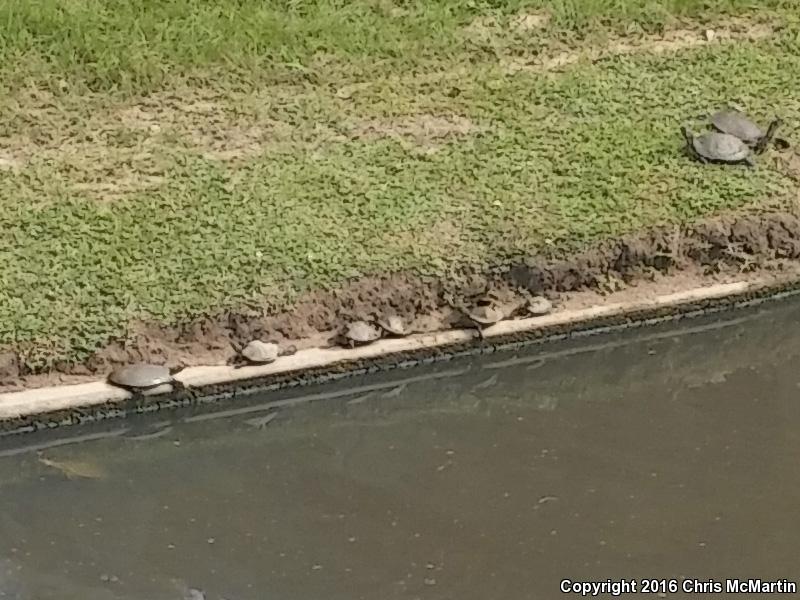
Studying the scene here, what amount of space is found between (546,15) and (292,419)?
2534 millimetres

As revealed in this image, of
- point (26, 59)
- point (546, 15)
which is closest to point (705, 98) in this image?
point (546, 15)

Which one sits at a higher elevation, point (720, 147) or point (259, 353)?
point (720, 147)

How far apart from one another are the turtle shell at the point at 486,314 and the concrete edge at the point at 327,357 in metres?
0.03

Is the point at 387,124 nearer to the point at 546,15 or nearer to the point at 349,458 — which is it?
the point at 546,15

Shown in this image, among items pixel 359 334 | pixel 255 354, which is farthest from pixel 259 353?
pixel 359 334

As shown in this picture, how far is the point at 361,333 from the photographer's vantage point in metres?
3.89

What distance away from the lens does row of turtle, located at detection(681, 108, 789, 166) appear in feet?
15.2

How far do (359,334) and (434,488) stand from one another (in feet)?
1.82

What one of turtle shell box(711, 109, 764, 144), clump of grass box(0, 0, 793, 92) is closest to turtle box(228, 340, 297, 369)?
clump of grass box(0, 0, 793, 92)

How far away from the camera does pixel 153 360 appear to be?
375cm

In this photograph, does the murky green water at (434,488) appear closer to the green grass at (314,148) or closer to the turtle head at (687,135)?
the green grass at (314,148)

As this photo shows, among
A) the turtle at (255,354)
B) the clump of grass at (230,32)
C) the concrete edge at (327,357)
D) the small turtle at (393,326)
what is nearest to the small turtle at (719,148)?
the concrete edge at (327,357)

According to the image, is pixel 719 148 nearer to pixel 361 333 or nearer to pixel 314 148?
pixel 314 148

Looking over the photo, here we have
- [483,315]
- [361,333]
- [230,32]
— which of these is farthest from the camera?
[230,32]
